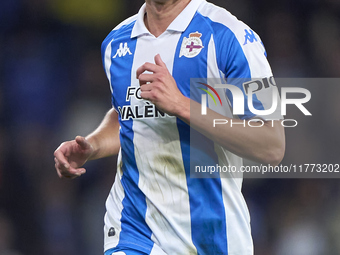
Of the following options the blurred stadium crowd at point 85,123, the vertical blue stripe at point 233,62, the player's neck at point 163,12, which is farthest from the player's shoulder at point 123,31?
the blurred stadium crowd at point 85,123

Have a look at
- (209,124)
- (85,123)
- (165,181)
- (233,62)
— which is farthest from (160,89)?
(85,123)

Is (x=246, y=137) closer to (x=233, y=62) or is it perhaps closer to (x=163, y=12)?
(x=233, y=62)

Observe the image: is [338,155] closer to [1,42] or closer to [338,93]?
[338,93]

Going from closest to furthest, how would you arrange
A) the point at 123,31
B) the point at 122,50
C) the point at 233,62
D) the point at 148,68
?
the point at 148,68 < the point at 233,62 < the point at 122,50 < the point at 123,31

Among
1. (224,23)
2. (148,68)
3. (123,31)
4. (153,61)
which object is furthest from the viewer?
(123,31)

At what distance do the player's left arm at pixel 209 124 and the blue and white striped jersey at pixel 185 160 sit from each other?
148 millimetres

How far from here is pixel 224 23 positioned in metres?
2.18

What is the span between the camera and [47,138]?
14.7ft

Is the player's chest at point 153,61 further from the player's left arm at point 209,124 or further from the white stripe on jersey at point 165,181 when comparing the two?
the player's left arm at point 209,124

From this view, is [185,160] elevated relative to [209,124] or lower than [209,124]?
lower

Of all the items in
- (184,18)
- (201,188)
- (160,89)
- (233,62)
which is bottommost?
(201,188)

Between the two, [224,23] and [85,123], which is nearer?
[224,23]

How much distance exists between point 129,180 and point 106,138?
367 mm

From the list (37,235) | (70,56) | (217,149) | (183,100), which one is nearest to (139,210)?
(217,149)
